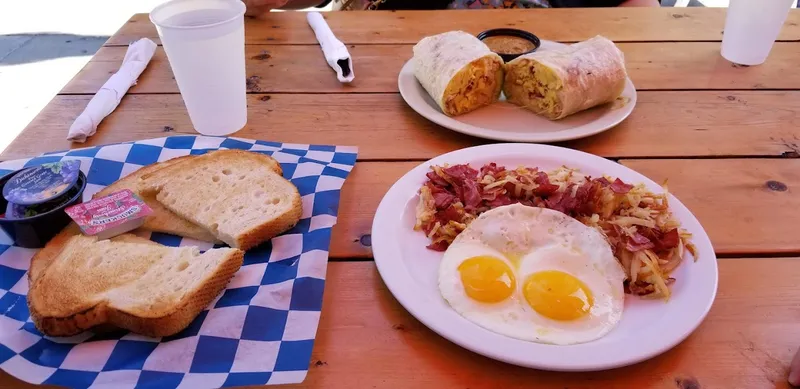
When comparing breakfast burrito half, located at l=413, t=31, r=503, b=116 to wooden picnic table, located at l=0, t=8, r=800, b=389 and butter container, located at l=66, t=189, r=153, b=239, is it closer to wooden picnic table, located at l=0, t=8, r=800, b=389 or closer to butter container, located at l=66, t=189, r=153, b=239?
wooden picnic table, located at l=0, t=8, r=800, b=389

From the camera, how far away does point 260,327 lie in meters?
1.13

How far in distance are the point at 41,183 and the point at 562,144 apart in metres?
1.46

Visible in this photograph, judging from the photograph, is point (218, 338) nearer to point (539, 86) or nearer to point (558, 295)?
point (558, 295)

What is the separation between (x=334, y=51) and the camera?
225 centimetres

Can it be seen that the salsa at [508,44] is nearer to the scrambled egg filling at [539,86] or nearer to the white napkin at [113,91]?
the scrambled egg filling at [539,86]

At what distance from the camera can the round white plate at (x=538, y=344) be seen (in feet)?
3.30

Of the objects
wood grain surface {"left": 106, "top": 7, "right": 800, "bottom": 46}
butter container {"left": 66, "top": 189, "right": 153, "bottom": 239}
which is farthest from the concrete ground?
butter container {"left": 66, "top": 189, "right": 153, "bottom": 239}

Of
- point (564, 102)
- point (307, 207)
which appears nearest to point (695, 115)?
point (564, 102)

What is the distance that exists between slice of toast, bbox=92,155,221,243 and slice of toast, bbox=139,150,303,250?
0.07 feet

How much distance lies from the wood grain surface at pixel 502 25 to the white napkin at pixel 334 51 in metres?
0.07

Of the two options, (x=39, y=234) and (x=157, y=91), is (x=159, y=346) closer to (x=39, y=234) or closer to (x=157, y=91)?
(x=39, y=234)

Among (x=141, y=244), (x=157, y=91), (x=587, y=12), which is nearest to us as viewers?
(x=141, y=244)

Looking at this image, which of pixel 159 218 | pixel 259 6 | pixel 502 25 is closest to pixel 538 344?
pixel 159 218

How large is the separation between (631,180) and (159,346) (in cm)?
121
